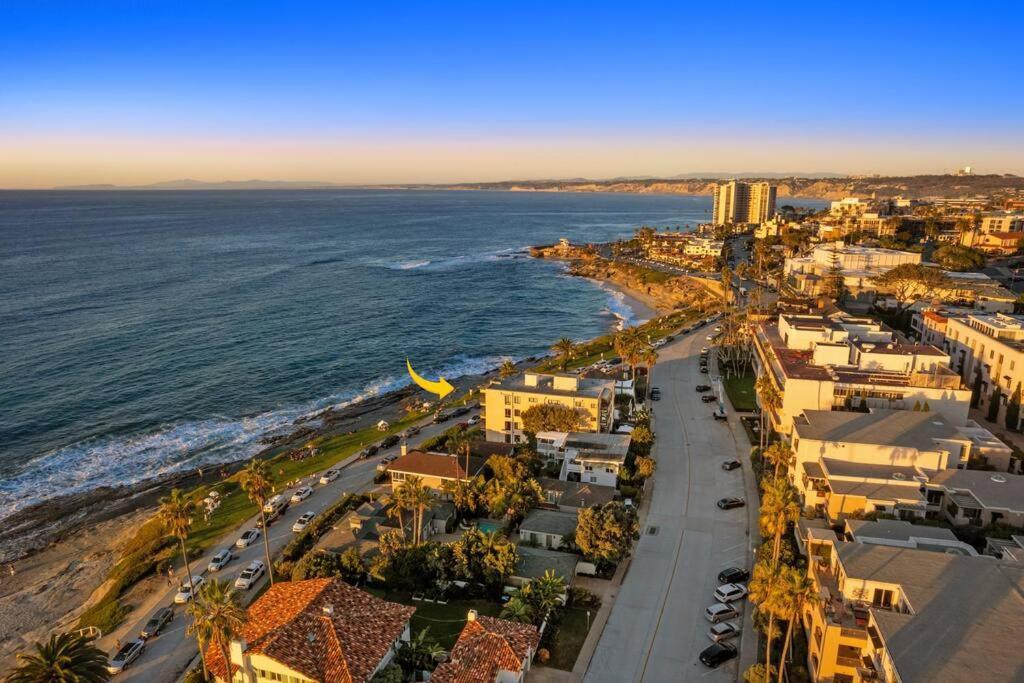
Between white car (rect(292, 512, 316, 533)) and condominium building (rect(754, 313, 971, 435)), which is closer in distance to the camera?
white car (rect(292, 512, 316, 533))

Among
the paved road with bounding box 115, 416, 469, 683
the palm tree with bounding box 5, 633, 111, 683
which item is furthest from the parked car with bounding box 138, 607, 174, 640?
the palm tree with bounding box 5, 633, 111, 683

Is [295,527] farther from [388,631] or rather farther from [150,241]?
[150,241]

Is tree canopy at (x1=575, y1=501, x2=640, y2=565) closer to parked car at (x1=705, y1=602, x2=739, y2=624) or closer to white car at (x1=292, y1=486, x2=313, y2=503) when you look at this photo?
parked car at (x1=705, y1=602, x2=739, y2=624)

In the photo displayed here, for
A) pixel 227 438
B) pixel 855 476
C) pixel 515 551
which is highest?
pixel 855 476

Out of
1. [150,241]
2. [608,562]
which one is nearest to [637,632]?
[608,562]

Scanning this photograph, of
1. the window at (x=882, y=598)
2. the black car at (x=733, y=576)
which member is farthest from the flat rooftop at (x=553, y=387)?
the window at (x=882, y=598)

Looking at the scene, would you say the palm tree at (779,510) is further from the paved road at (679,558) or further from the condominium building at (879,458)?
the condominium building at (879,458)

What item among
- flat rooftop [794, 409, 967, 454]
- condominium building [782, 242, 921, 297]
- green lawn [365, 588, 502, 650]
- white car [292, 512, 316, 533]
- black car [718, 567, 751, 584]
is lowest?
white car [292, 512, 316, 533]
